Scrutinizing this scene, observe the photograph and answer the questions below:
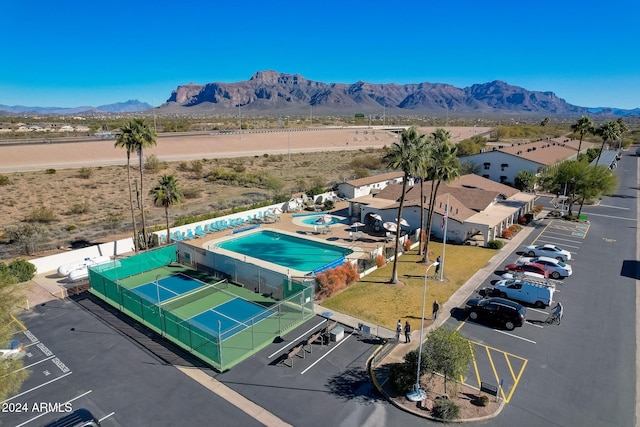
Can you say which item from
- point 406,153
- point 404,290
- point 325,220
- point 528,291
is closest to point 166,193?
point 325,220

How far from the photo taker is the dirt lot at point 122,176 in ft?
156

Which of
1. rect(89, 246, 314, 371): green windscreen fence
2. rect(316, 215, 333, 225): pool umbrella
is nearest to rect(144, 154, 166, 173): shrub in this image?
rect(316, 215, 333, 225): pool umbrella

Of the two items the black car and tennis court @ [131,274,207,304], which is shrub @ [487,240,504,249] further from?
tennis court @ [131,274,207,304]

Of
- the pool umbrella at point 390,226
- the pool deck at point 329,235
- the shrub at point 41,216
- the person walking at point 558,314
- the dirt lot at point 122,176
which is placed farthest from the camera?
the dirt lot at point 122,176

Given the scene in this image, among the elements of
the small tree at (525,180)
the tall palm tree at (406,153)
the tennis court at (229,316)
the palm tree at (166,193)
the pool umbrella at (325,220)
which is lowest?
the tennis court at (229,316)

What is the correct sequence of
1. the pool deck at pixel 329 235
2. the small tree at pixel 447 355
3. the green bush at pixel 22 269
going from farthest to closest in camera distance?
1. the pool deck at pixel 329 235
2. the green bush at pixel 22 269
3. the small tree at pixel 447 355

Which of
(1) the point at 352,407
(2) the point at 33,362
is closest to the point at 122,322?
(2) the point at 33,362

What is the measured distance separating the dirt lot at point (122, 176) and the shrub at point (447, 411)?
122ft

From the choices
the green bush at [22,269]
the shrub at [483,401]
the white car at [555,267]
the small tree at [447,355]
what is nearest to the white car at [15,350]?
the green bush at [22,269]

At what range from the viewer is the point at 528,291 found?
27484mm

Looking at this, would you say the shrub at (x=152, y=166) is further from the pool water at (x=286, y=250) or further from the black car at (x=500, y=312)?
the black car at (x=500, y=312)

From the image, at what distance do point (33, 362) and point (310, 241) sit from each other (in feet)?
84.1

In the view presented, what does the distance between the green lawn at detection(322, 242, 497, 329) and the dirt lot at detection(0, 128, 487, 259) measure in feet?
91.3

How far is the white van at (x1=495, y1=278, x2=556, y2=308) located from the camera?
88.4 ft
